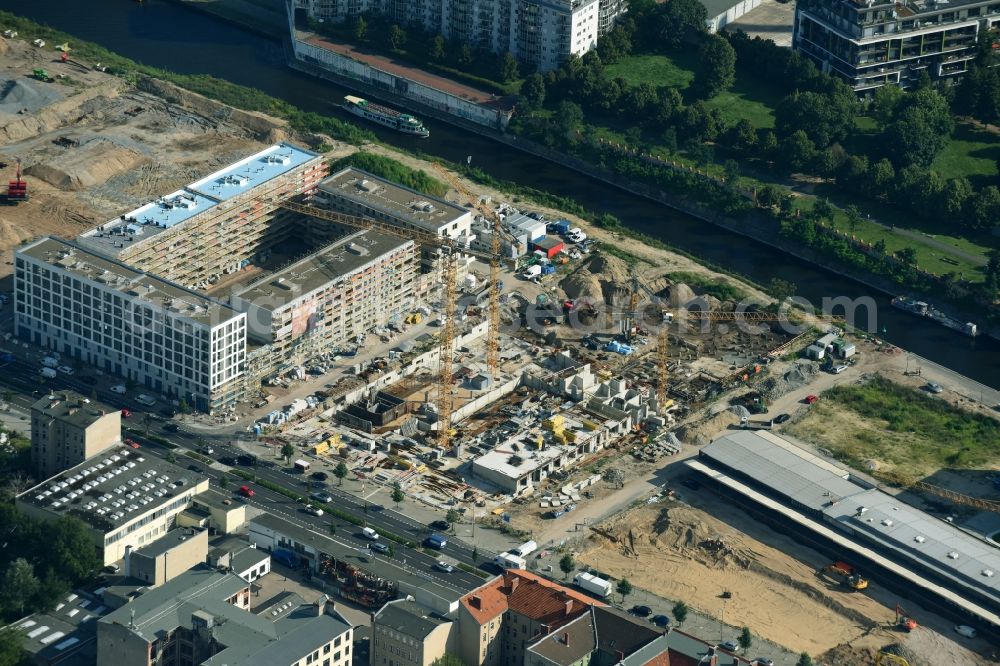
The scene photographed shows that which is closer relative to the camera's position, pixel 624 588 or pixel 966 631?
pixel 966 631

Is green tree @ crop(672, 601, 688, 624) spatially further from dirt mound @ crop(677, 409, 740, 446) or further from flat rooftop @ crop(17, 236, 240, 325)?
flat rooftop @ crop(17, 236, 240, 325)

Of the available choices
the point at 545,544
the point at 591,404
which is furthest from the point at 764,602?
the point at 591,404

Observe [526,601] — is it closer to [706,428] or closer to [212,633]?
[212,633]

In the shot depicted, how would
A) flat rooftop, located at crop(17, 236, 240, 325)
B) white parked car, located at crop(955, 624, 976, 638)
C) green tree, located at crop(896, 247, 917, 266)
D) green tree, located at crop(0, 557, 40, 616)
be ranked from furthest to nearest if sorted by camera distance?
green tree, located at crop(896, 247, 917, 266) → flat rooftop, located at crop(17, 236, 240, 325) → white parked car, located at crop(955, 624, 976, 638) → green tree, located at crop(0, 557, 40, 616)

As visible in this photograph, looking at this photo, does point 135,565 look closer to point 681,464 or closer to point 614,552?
point 614,552

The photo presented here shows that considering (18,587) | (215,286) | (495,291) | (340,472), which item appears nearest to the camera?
(18,587)

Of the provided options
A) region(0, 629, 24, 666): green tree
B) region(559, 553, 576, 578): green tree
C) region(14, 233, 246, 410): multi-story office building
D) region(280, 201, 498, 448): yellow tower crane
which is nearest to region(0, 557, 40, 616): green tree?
region(0, 629, 24, 666): green tree

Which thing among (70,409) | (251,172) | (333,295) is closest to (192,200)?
(251,172)

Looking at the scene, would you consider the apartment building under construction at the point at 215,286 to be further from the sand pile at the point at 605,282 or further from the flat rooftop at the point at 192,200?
the sand pile at the point at 605,282
